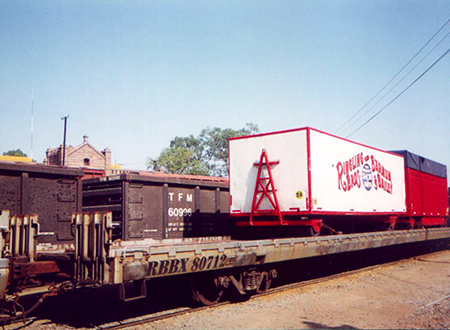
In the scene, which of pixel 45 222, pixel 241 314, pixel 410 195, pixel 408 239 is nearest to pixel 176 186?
pixel 45 222

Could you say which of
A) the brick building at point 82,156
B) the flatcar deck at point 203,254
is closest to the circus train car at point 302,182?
the flatcar deck at point 203,254

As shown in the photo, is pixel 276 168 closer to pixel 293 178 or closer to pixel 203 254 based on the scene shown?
pixel 293 178

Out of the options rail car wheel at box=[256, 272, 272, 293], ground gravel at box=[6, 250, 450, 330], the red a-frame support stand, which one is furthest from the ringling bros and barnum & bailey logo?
rail car wheel at box=[256, 272, 272, 293]

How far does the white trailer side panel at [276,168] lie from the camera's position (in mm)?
9633

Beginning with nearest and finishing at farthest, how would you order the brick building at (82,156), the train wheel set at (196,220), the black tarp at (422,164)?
1. the train wheel set at (196,220)
2. the black tarp at (422,164)
3. the brick building at (82,156)

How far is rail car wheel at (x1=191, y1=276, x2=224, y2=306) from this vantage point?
7.46 metres

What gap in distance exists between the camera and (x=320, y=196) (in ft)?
32.5

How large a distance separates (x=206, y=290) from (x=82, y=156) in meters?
49.3

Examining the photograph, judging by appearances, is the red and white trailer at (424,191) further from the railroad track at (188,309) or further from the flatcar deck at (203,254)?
the flatcar deck at (203,254)

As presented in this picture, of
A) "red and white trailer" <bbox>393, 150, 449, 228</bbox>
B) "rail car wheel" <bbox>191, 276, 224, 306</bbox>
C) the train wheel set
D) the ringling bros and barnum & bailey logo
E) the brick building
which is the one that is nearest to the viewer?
the train wheel set

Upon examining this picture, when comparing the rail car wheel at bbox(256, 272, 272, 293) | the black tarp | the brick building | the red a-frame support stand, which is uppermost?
the brick building

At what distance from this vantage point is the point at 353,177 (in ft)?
38.6

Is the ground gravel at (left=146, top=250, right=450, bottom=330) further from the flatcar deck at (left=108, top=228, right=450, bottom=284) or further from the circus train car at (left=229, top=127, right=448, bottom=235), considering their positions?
the circus train car at (left=229, top=127, right=448, bottom=235)

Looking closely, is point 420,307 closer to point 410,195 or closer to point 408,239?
point 408,239
